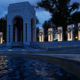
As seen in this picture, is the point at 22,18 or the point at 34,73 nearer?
the point at 34,73

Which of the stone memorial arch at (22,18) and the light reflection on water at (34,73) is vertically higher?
the stone memorial arch at (22,18)

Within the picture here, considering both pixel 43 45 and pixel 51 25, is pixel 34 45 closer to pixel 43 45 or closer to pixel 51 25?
pixel 43 45

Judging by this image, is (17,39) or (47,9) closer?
(17,39)

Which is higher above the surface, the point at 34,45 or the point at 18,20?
the point at 18,20

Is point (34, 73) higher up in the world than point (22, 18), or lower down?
lower down

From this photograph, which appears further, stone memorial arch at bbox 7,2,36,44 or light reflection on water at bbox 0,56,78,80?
stone memorial arch at bbox 7,2,36,44

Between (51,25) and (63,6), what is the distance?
22.2 feet

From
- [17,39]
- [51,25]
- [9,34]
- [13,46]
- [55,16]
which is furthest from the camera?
[51,25]

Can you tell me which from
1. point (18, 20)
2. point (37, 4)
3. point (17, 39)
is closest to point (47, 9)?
point (37, 4)

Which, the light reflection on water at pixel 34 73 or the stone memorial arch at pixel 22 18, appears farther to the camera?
the stone memorial arch at pixel 22 18

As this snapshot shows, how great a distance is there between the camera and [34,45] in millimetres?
23062

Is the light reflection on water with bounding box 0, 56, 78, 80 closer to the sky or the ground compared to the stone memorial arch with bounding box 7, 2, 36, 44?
closer to the ground

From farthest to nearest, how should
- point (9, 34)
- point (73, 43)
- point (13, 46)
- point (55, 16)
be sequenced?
point (55, 16)
point (9, 34)
point (13, 46)
point (73, 43)

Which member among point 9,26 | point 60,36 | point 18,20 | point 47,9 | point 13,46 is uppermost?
point 47,9
